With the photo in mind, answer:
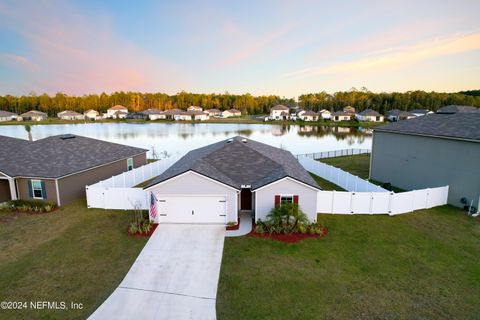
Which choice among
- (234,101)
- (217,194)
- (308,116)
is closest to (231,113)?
(234,101)

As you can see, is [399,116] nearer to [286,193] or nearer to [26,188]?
[286,193]

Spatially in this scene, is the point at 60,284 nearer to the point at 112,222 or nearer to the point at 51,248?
the point at 51,248

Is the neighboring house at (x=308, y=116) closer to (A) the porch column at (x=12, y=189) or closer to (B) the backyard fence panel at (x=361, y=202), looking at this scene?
(B) the backyard fence panel at (x=361, y=202)

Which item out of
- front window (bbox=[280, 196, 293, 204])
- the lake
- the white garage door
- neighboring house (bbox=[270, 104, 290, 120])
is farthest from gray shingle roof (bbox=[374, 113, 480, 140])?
neighboring house (bbox=[270, 104, 290, 120])

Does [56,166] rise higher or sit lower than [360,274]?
higher

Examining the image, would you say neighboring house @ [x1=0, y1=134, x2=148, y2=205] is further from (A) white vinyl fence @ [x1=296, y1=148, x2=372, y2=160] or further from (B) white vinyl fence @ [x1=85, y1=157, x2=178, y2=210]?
(A) white vinyl fence @ [x1=296, y1=148, x2=372, y2=160]
